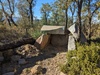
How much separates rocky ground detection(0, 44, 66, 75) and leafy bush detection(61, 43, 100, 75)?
42 cm

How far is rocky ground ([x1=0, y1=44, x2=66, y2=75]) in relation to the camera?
20.6 ft

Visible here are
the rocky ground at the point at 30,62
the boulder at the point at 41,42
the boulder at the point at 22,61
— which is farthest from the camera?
the boulder at the point at 41,42

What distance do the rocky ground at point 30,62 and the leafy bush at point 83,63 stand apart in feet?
1.39

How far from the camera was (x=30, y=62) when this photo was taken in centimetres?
723

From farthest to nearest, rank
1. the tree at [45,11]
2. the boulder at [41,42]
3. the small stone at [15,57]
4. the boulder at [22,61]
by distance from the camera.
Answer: the tree at [45,11], the boulder at [41,42], the small stone at [15,57], the boulder at [22,61]

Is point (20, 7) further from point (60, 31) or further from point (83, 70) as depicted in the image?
point (83, 70)

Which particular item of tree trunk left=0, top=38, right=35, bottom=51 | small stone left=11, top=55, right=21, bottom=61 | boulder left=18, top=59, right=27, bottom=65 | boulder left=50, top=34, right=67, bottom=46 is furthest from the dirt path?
boulder left=50, top=34, right=67, bottom=46

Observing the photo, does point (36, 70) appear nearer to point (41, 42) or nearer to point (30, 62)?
point (30, 62)

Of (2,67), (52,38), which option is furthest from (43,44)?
(2,67)

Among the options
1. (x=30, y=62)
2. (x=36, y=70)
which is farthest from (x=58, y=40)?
(x=36, y=70)

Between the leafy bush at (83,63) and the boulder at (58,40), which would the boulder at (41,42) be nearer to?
the boulder at (58,40)

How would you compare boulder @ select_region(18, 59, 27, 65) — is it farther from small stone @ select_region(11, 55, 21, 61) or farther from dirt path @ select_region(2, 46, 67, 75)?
small stone @ select_region(11, 55, 21, 61)

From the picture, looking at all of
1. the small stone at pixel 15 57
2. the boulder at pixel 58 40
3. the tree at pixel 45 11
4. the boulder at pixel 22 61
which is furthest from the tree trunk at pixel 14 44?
the tree at pixel 45 11

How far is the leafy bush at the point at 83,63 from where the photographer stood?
5.66 metres
